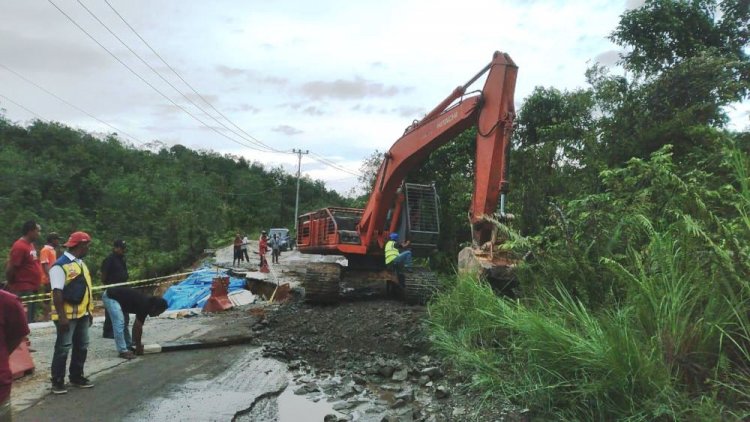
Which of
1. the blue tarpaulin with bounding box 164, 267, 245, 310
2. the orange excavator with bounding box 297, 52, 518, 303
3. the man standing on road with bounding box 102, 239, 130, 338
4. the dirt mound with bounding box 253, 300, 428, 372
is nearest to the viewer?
the dirt mound with bounding box 253, 300, 428, 372

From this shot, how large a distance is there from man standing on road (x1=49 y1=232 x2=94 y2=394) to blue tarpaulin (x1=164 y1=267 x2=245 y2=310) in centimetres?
894

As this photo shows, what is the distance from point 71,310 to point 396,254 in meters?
6.15

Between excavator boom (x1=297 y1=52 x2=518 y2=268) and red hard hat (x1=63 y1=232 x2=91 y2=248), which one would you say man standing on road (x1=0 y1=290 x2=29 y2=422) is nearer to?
red hard hat (x1=63 y1=232 x2=91 y2=248)

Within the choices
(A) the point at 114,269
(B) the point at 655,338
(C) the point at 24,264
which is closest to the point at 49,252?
(C) the point at 24,264

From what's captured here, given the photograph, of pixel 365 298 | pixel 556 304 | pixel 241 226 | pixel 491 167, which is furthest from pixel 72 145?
pixel 556 304

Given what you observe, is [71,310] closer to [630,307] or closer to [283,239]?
[630,307]

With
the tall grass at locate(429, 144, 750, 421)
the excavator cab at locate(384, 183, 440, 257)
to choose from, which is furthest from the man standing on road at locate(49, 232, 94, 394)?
the excavator cab at locate(384, 183, 440, 257)

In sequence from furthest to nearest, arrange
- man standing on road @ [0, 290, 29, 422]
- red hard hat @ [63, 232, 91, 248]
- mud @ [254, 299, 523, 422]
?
1. red hard hat @ [63, 232, 91, 248]
2. mud @ [254, 299, 523, 422]
3. man standing on road @ [0, 290, 29, 422]

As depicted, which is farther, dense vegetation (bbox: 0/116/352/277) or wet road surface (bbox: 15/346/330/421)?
dense vegetation (bbox: 0/116/352/277)

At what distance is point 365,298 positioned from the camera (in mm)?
11312

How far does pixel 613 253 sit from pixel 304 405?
348cm

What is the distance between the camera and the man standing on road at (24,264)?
6863mm

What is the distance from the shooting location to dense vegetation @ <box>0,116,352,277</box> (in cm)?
2803

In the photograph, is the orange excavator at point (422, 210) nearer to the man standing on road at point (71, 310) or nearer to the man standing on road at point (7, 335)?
the man standing on road at point (71, 310)
